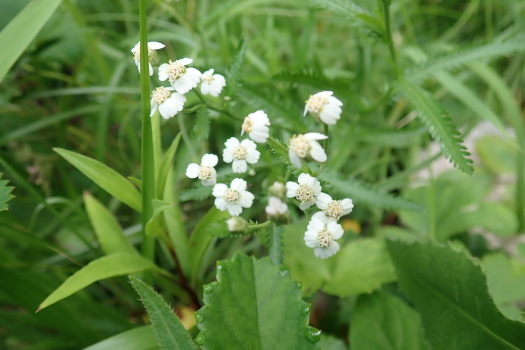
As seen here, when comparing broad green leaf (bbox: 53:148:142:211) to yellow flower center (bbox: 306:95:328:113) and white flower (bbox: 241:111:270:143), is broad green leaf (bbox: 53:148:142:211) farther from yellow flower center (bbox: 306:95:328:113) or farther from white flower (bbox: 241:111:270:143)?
yellow flower center (bbox: 306:95:328:113)

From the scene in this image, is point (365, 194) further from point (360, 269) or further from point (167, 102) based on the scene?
point (167, 102)

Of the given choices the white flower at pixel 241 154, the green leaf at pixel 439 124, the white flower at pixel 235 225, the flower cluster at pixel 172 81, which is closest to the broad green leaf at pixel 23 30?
the flower cluster at pixel 172 81

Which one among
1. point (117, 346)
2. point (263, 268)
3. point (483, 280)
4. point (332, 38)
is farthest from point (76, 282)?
point (332, 38)

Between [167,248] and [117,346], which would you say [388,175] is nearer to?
[167,248]

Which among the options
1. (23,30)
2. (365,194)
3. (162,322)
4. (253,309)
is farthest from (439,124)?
(23,30)

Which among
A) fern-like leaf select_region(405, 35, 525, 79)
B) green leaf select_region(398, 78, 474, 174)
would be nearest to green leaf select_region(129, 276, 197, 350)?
green leaf select_region(398, 78, 474, 174)

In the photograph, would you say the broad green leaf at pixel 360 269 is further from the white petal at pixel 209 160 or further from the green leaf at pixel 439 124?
the white petal at pixel 209 160
